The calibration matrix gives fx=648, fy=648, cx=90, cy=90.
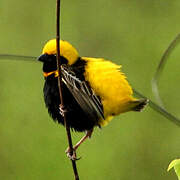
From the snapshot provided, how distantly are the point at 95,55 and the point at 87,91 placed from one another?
2695mm

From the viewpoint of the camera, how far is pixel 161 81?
6289 millimetres

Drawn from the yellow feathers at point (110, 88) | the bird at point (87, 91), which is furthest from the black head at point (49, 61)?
the yellow feathers at point (110, 88)

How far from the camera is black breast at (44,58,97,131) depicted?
391 centimetres

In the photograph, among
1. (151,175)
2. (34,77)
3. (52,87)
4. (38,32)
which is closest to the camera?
(52,87)

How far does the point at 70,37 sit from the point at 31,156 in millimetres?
1326

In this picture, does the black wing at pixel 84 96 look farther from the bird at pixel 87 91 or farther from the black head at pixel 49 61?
the black head at pixel 49 61

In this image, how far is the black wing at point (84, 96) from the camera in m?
3.60

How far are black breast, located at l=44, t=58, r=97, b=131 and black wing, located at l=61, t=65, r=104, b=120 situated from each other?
0.18 m

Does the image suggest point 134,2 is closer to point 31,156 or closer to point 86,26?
point 86,26

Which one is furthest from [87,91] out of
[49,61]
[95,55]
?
[95,55]

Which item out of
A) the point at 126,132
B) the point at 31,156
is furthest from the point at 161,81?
the point at 31,156

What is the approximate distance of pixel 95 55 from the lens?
6.34 m

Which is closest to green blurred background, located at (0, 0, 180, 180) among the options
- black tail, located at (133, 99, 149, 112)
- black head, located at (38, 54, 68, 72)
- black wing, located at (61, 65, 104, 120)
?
black head, located at (38, 54, 68, 72)

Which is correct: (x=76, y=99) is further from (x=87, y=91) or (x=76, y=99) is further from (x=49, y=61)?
(x=49, y=61)
